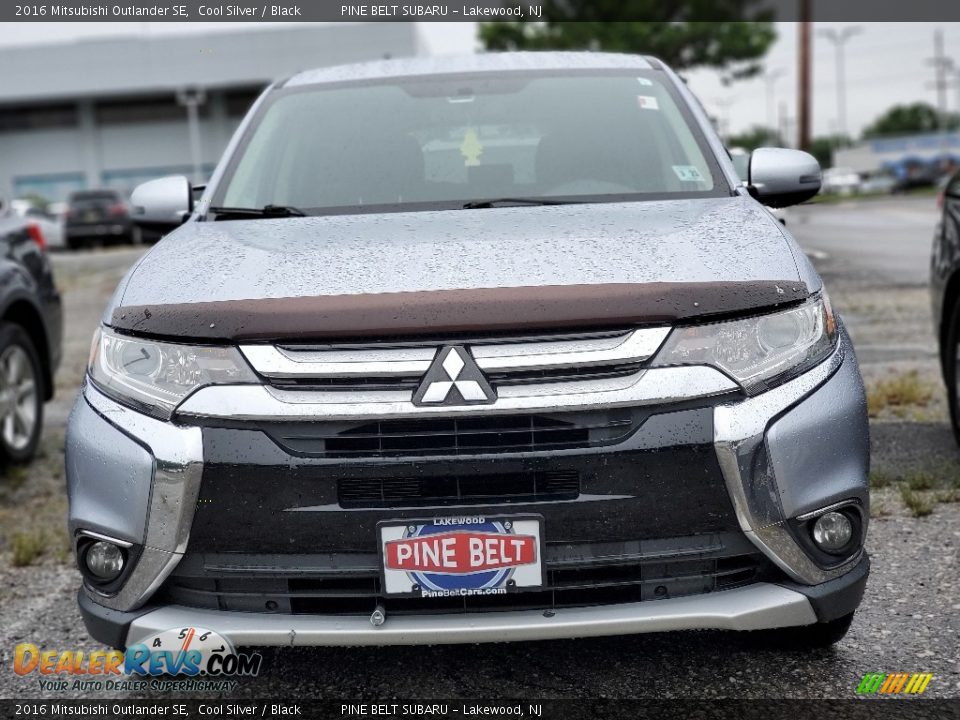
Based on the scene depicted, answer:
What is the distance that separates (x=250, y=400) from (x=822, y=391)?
4.07ft

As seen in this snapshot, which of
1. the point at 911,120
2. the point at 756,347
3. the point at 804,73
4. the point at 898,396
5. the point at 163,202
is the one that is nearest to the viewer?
the point at 756,347

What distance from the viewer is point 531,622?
8.08 feet

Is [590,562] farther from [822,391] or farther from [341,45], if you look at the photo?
[341,45]

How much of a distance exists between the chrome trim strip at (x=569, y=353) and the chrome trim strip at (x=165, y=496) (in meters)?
0.65

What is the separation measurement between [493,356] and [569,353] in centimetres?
16

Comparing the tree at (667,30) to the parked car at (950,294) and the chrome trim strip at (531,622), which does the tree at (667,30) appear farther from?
the chrome trim strip at (531,622)

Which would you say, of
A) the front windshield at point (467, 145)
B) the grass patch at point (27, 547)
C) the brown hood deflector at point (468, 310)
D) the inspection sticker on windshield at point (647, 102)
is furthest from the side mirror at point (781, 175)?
the grass patch at point (27, 547)

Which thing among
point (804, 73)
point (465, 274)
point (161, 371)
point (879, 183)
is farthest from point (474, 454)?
point (879, 183)

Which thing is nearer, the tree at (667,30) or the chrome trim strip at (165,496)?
the chrome trim strip at (165,496)

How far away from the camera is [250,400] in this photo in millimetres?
2467

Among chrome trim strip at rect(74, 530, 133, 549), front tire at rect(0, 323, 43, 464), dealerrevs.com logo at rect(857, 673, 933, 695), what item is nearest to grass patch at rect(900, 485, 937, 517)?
dealerrevs.com logo at rect(857, 673, 933, 695)

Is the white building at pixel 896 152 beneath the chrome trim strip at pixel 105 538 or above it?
beneath

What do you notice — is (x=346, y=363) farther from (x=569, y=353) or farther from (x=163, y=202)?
(x=163, y=202)

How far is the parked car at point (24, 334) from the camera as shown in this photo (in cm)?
548
